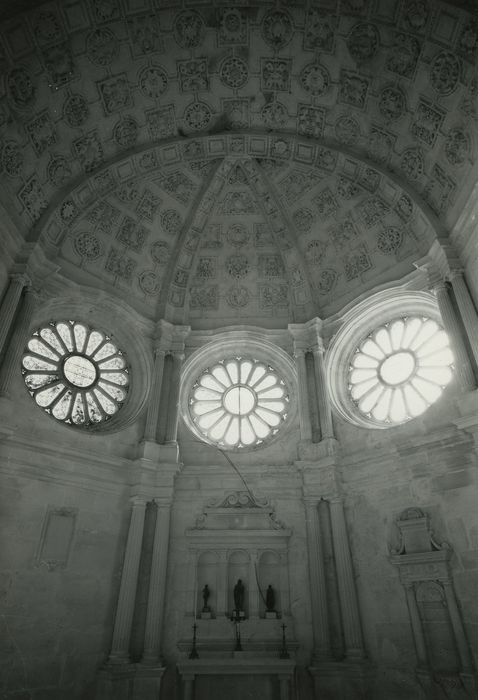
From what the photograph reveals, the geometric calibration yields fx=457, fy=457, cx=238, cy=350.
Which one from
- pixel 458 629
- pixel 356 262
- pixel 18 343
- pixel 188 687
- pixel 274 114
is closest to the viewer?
pixel 458 629

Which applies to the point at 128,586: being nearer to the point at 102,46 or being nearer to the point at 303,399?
the point at 303,399

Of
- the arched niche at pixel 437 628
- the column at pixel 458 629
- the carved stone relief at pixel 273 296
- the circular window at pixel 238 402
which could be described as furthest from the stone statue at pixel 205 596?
the carved stone relief at pixel 273 296

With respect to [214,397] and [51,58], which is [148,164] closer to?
[51,58]

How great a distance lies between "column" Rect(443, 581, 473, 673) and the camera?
880 cm

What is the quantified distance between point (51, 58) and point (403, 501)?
13493mm

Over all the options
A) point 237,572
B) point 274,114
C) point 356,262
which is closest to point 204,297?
point 356,262

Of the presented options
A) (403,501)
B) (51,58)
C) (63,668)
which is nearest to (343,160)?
(51,58)

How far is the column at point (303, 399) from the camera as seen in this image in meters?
13.2

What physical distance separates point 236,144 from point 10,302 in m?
8.05

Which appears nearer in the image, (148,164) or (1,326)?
(1,326)

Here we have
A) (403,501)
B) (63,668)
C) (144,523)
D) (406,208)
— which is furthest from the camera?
(406,208)

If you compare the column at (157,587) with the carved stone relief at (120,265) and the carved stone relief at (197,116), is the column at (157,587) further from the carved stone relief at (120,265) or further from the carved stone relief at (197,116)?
the carved stone relief at (197,116)

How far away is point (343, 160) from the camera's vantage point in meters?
13.7

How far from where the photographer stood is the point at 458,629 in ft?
29.8
